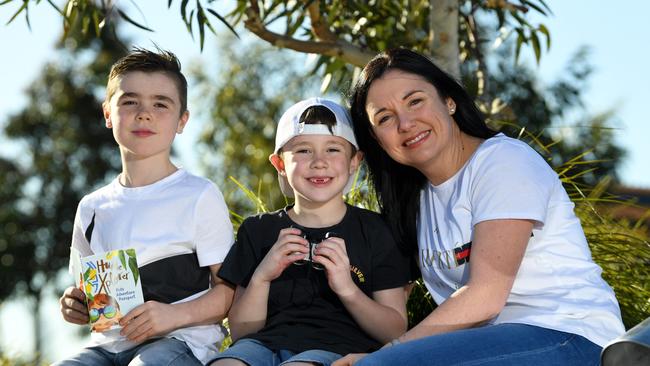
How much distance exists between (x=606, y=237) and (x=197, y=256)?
206 centimetres

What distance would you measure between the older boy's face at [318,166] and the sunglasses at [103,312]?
0.77 metres

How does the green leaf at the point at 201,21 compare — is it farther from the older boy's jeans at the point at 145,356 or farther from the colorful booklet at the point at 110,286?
the older boy's jeans at the point at 145,356

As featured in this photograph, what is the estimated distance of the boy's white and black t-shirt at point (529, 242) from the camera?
3164 mm

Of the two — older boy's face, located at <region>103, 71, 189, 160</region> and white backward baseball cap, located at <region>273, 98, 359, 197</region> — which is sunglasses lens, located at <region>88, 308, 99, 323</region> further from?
white backward baseball cap, located at <region>273, 98, 359, 197</region>

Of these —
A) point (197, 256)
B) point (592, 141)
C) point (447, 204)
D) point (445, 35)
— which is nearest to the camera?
point (447, 204)

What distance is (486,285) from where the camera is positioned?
123 inches

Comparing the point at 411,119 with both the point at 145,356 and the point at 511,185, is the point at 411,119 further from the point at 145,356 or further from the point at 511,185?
the point at 145,356

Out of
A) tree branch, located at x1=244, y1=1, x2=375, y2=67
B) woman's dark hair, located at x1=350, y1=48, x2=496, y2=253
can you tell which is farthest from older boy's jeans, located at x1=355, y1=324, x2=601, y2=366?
tree branch, located at x1=244, y1=1, x2=375, y2=67

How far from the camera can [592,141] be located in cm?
1773

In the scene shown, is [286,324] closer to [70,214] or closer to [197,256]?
[197,256]

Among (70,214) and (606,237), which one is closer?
(606,237)

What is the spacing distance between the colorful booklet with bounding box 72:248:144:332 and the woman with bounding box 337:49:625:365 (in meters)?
0.91

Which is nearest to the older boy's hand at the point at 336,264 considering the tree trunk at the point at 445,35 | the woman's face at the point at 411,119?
the woman's face at the point at 411,119

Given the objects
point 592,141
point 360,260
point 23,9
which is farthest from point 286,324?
point 592,141
